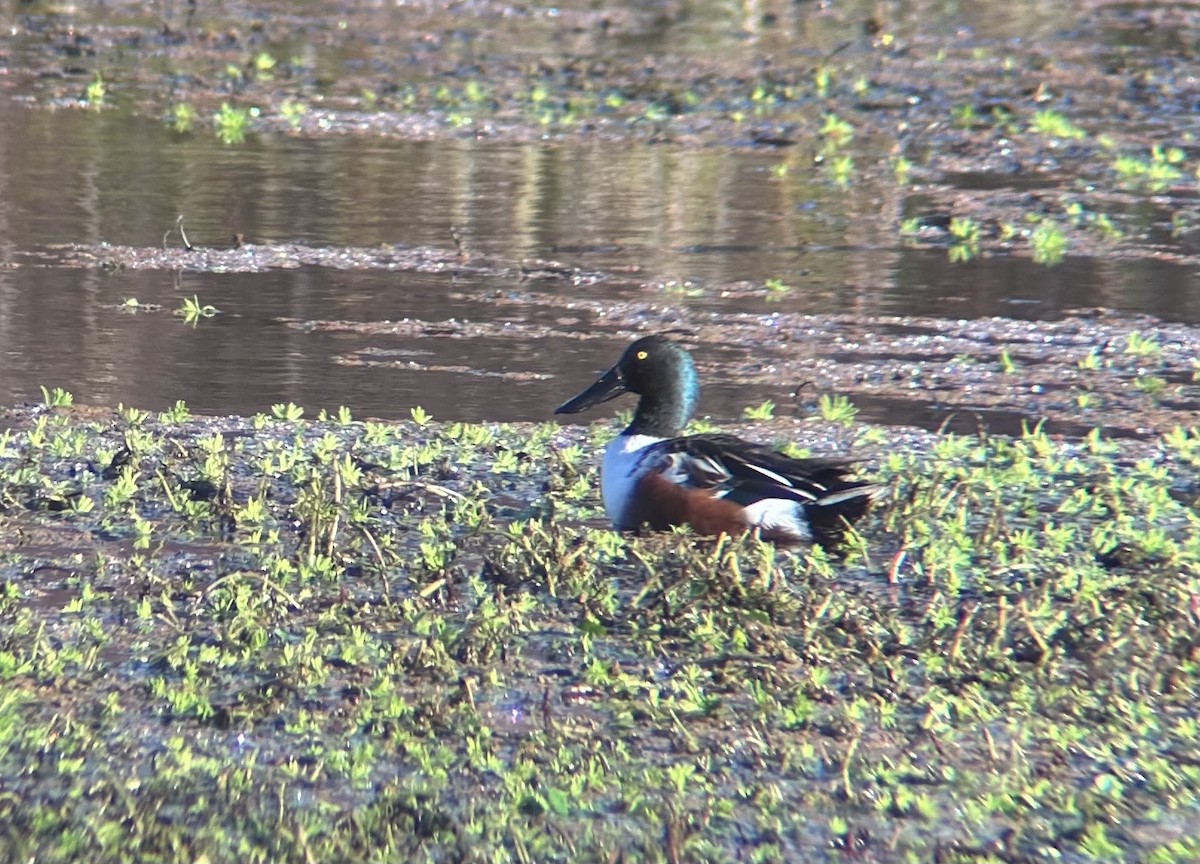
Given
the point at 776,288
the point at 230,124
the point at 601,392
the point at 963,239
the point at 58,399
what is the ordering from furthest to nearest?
the point at 230,124 < the point at 963,239 < the point at 776,288 < the point at 58,399 < the point at 601,392

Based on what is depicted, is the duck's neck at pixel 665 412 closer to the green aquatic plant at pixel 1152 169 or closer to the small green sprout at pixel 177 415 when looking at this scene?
the small green sprout at pixel 177 415

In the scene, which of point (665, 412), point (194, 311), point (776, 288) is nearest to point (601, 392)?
point (665, 412)

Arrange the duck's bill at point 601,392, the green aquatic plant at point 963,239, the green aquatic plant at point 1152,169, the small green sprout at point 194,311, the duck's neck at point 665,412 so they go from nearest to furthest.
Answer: the duck's neck at point 665,412
the duck's bill at point 601,392
the small green sprout at point 194,311
the green aquatic plant at point 963,239
the green aquatic plant at point 1152,169

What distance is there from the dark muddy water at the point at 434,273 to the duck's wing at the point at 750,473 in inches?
69.0

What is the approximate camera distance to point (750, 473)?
5891 mm

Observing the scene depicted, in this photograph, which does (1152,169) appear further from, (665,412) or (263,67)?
(665,412)

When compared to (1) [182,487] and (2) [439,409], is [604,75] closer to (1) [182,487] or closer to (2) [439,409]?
(2) [439,409]

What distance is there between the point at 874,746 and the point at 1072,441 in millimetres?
3243

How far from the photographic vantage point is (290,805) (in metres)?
4.12

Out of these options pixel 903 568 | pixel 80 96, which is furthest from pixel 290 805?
pixel 80 96

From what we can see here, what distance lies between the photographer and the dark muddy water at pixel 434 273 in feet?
27.2

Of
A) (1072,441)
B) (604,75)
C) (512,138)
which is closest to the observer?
(1072,441)

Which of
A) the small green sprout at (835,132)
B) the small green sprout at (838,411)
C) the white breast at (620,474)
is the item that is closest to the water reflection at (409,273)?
the small green sprout at (838,411)

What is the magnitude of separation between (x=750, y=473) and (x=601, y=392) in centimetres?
104
